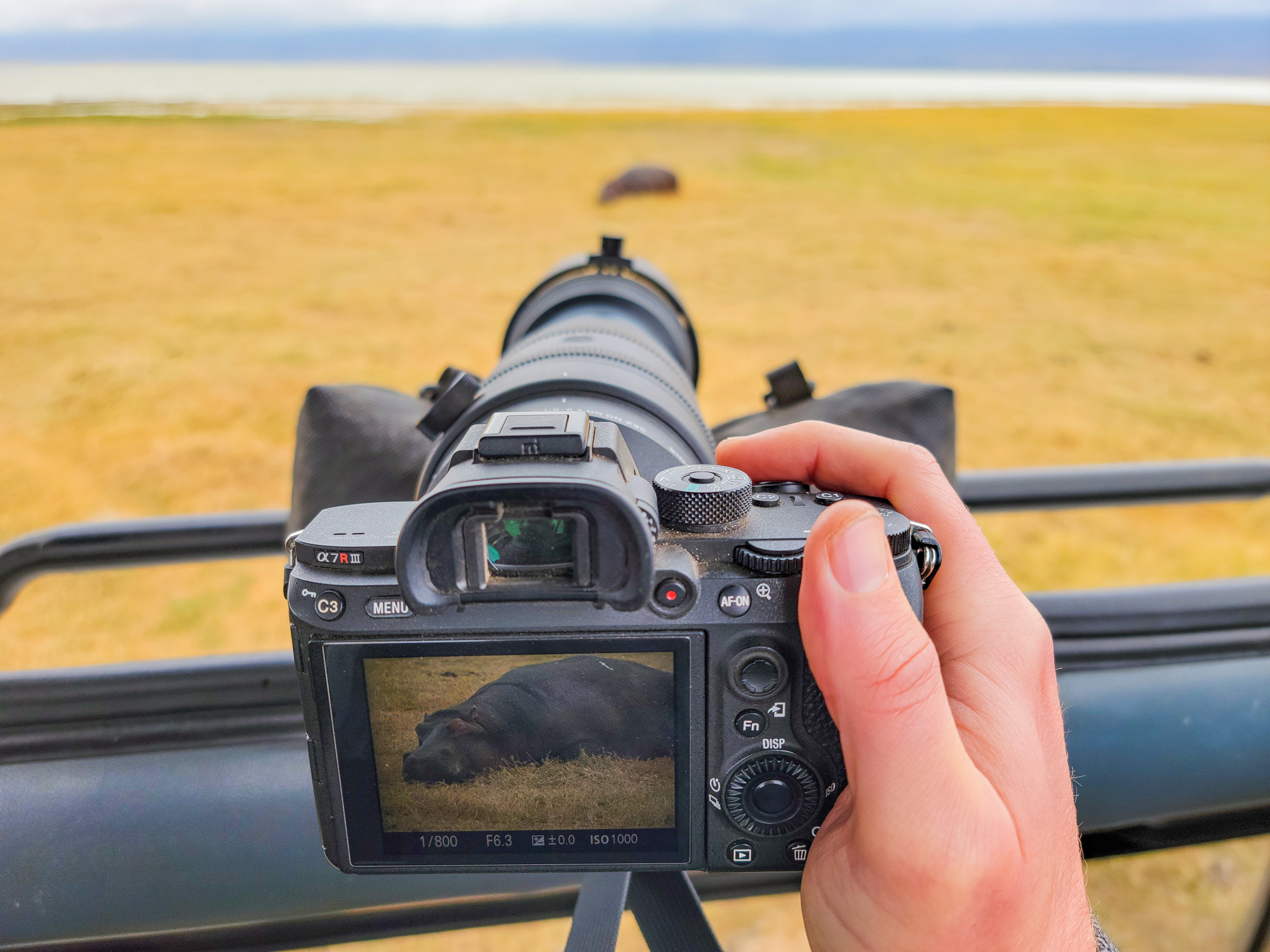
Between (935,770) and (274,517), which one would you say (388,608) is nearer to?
(935,770)

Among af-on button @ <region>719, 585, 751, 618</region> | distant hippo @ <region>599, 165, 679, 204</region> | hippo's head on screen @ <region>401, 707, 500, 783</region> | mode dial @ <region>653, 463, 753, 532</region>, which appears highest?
mode dial @ <region>653, 463, 753, 532</region>

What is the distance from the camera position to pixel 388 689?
66 centimetres

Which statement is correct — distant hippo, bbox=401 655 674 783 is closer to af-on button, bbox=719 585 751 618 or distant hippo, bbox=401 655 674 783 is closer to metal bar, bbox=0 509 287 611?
af-on button, bbox=719 585 751 618

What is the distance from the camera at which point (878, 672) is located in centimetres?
57

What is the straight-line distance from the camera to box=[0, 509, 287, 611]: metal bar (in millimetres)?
1112

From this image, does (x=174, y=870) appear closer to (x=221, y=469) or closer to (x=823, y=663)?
(x=823, y=663)

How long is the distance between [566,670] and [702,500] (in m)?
0.16

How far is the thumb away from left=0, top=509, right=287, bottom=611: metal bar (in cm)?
82

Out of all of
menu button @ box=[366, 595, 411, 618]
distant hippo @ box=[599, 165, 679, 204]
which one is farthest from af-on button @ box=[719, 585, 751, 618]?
distant hippo @ box=[599, 165, 679, 204]

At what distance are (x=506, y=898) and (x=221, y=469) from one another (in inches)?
98.3

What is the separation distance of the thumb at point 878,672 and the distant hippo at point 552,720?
0.47 ft

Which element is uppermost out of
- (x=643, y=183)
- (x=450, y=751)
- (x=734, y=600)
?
(x=734, y=600)

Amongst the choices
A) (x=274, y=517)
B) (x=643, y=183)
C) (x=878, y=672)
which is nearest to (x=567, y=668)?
(x=878, y=672)

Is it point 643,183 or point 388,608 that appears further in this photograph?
point 643,183
